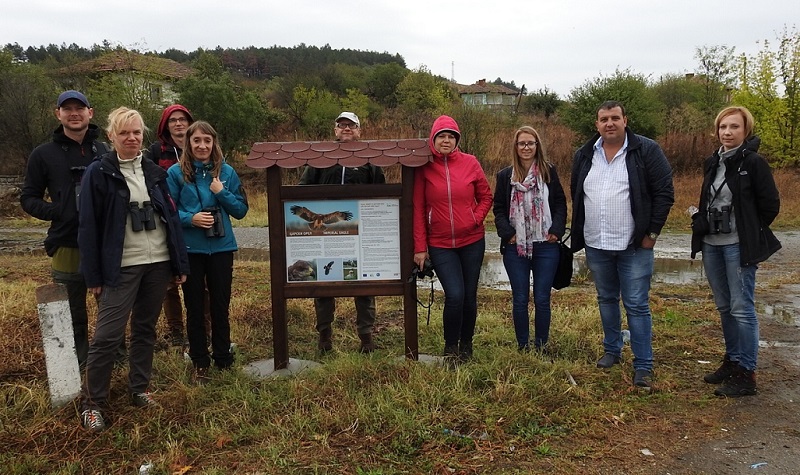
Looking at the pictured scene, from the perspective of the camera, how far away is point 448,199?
4.44m

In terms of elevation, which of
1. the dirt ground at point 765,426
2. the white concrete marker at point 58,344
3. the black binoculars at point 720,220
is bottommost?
the dirt ground at point 765,426

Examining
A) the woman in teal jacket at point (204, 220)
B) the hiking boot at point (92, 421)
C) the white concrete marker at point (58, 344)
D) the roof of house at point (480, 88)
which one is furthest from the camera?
the roof of house at point (480, 88)

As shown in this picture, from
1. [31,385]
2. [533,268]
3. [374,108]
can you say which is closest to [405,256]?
[533,268]

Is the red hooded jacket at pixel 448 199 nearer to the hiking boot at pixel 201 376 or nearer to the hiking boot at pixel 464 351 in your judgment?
the hiking boot at pixel 464 351

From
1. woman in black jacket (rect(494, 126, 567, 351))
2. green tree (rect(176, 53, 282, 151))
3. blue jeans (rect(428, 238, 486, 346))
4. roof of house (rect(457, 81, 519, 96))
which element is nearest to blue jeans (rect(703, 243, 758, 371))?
woman in black jacket (rect(494, 126, 567, 351))

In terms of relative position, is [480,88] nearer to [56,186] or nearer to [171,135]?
[171,135]

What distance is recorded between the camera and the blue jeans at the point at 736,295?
4.17m

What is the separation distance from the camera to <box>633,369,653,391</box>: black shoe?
4.34 meters

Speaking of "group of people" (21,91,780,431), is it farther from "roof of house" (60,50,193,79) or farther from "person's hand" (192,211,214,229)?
"roof of house" (60,50,193,79)

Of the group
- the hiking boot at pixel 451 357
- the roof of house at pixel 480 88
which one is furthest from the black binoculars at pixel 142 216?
the roof of house at pixel 480 88

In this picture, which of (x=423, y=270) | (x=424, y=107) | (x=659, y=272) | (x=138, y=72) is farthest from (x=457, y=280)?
(x=424, y=107)

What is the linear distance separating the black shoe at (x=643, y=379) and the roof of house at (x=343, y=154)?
2.32 m

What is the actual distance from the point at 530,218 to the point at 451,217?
685 mm

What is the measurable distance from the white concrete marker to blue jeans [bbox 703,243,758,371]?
4703 millimetres
